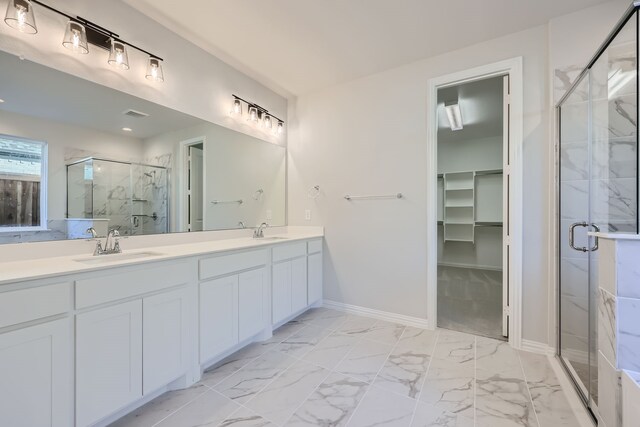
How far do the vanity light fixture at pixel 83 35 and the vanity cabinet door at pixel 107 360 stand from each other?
160 cm

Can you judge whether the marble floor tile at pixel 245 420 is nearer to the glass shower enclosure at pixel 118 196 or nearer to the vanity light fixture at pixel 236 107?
the glass shower enclosure at pixel 118 196

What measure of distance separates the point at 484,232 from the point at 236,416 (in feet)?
17.9

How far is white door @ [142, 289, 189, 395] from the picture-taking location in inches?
57.3

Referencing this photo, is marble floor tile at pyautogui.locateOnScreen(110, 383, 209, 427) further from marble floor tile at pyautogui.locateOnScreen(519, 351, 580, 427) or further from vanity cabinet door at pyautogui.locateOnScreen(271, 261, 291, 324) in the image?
→ marble floor tile at pyautogui.locateOnScreen(519, 351, 580, 427)

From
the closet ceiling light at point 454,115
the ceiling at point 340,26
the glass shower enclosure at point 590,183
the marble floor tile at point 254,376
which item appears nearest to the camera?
the glass shower enclosure at point 590,183

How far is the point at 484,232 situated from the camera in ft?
17.5

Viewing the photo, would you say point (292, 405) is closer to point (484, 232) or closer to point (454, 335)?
point (454, 335)

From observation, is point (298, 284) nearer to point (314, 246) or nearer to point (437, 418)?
point (314, 246)

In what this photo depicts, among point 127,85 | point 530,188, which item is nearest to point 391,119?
point 530,188

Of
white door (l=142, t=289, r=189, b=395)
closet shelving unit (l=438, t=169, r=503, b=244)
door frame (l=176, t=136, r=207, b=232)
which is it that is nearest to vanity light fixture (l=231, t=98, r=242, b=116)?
door frame (l=176, t=136, r=207, b=232)

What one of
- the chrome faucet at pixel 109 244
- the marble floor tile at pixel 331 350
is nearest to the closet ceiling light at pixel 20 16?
the chrome faucet at pixel 109 244

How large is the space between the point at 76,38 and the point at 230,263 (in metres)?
1.69

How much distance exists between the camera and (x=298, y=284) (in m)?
2.72

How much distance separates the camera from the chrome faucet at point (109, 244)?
1.68 m
